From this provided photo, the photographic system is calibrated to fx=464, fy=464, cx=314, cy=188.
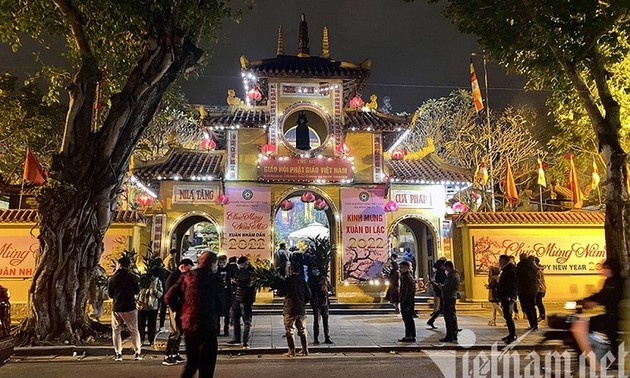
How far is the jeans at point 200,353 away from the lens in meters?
5.38

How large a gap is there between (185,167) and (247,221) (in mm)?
2996

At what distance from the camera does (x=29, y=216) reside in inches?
587

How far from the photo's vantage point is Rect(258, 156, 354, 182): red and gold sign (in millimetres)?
16609

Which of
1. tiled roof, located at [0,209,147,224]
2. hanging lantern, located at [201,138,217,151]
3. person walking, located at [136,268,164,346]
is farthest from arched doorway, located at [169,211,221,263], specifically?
person walking, located at [136,268,164,346]

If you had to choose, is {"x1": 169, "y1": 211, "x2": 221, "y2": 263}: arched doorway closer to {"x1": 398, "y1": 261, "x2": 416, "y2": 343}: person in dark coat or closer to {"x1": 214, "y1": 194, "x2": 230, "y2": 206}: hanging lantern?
{"x1": 214, "y1": 194, "x2": 230, "y2": 206}: hanging lantern

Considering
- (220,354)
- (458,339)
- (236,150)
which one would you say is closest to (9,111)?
(236,150)

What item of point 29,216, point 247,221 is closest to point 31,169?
point 29,216

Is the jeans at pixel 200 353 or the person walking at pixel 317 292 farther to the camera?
the person walking at pixel 317 292

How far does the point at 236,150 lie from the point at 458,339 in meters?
10.4

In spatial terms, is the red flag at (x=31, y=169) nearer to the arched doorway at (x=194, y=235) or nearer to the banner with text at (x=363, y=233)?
the arched doorway at (x=194, y=235)

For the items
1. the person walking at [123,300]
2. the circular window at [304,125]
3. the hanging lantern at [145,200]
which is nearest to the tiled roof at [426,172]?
the circular window at [304,125]

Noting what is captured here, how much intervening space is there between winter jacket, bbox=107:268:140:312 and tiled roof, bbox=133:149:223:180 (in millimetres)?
8393

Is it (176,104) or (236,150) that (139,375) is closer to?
(176,104)

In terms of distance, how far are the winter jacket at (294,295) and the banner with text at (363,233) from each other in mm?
8237
